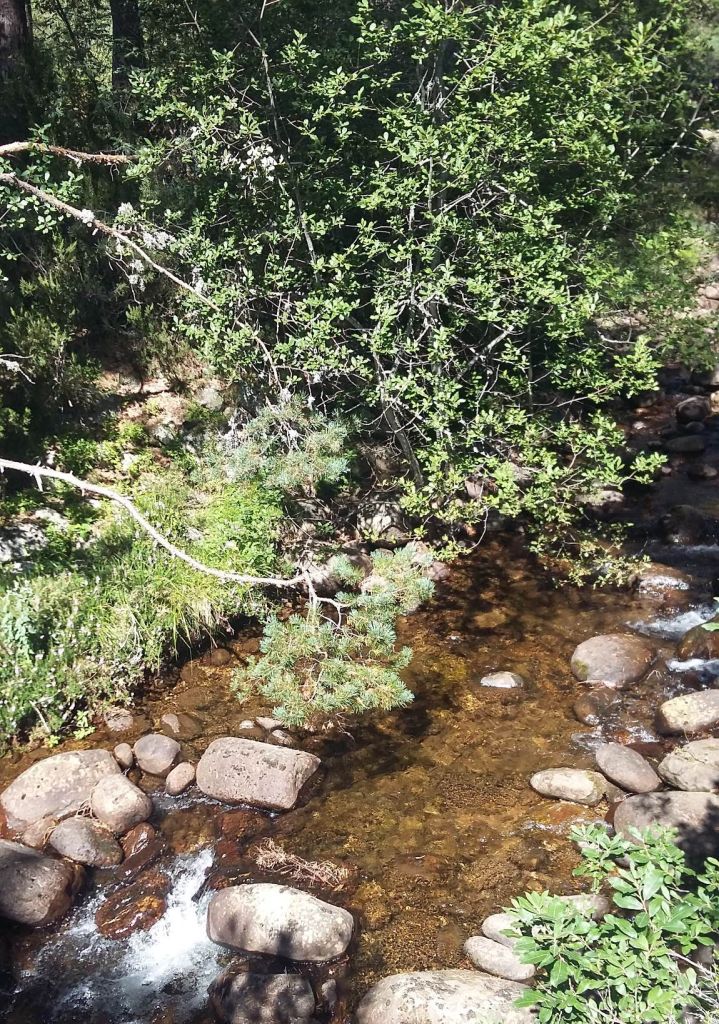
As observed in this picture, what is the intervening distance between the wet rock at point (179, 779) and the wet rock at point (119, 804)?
0.21 metres

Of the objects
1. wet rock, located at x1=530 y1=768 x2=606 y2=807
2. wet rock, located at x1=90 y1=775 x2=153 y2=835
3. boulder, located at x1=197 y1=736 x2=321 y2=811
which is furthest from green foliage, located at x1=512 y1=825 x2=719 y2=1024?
wet rock, located at x1=90 y1=775 x2=153 y2=835

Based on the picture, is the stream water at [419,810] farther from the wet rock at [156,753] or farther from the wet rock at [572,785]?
the wet rock at [156,753]

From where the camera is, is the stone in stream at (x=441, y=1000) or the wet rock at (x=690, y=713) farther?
the wet rock at (x=690, y=713)

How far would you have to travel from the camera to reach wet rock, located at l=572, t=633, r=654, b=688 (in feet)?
23.4

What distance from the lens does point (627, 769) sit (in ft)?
19.5

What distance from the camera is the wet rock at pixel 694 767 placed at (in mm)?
5679

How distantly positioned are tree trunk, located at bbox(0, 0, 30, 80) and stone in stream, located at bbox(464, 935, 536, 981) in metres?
10.1

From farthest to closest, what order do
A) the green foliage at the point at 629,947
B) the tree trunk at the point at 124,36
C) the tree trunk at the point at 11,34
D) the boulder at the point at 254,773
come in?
1. the tree trunk at the point at 11,34
2. the tree trunk at the point at 124,36
3. the boulder at the point at 254,773
4. the green foliage at the point at 629,947

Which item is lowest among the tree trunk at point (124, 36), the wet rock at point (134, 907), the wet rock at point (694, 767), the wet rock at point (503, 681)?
the wet rock at point (134, 907)

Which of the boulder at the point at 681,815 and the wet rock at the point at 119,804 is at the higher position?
the boulder at the point at 681,815

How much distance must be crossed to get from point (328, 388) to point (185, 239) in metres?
2.60

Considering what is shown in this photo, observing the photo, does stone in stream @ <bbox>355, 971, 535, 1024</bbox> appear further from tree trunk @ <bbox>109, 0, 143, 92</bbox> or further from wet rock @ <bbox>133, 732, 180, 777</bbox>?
tree trunk @ <bbox>109, 0, 143, 92</bbox>

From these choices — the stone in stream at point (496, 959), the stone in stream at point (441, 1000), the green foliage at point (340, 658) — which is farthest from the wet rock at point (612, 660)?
the stone in stream at point (441, 1000)

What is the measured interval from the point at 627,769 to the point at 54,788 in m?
4.69
